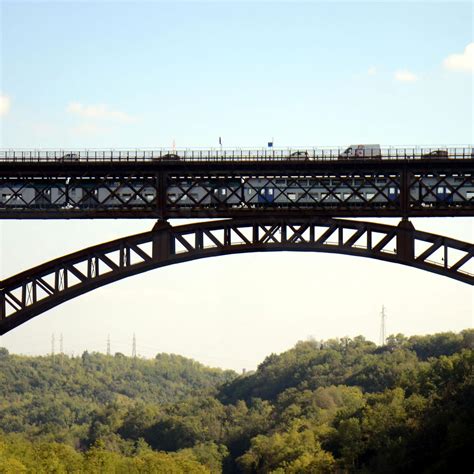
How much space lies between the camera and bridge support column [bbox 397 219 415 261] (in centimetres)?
6538

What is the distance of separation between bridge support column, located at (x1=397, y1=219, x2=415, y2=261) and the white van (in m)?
4.62

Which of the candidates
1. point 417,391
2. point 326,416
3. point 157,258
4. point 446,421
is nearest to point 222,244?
point 157,258

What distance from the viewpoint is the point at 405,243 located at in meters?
65.5

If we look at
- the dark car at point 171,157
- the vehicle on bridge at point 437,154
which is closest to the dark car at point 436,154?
the vehicle on bridge at point 437,154

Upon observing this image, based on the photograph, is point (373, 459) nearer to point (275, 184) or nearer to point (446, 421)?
point (446, 421)

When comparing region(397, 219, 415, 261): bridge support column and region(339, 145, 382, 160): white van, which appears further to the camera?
region(339, 145, 382, 160): white van

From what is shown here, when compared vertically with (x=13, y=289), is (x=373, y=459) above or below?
below

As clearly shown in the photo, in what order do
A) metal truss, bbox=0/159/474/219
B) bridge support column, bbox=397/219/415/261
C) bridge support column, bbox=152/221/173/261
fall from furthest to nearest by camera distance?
metal truss, bbox=0/159/474/219 → bridge support column, bbox=152/221/173/261 → bridge support column, bbox=397/219/415/261

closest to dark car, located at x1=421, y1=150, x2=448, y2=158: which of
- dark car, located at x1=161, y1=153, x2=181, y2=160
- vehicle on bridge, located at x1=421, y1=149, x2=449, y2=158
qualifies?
vehicle on bridge, located at x1=421, y1=149, x2=449, y2=158

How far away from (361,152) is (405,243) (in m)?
6.00

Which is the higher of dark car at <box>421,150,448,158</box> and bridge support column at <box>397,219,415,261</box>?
dark car at <box>421,150,448,158</box>

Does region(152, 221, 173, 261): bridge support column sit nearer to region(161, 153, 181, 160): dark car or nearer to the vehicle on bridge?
region(161, 153, 181, 160): dark car

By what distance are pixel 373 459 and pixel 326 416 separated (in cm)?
7056

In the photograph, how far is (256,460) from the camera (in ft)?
545
